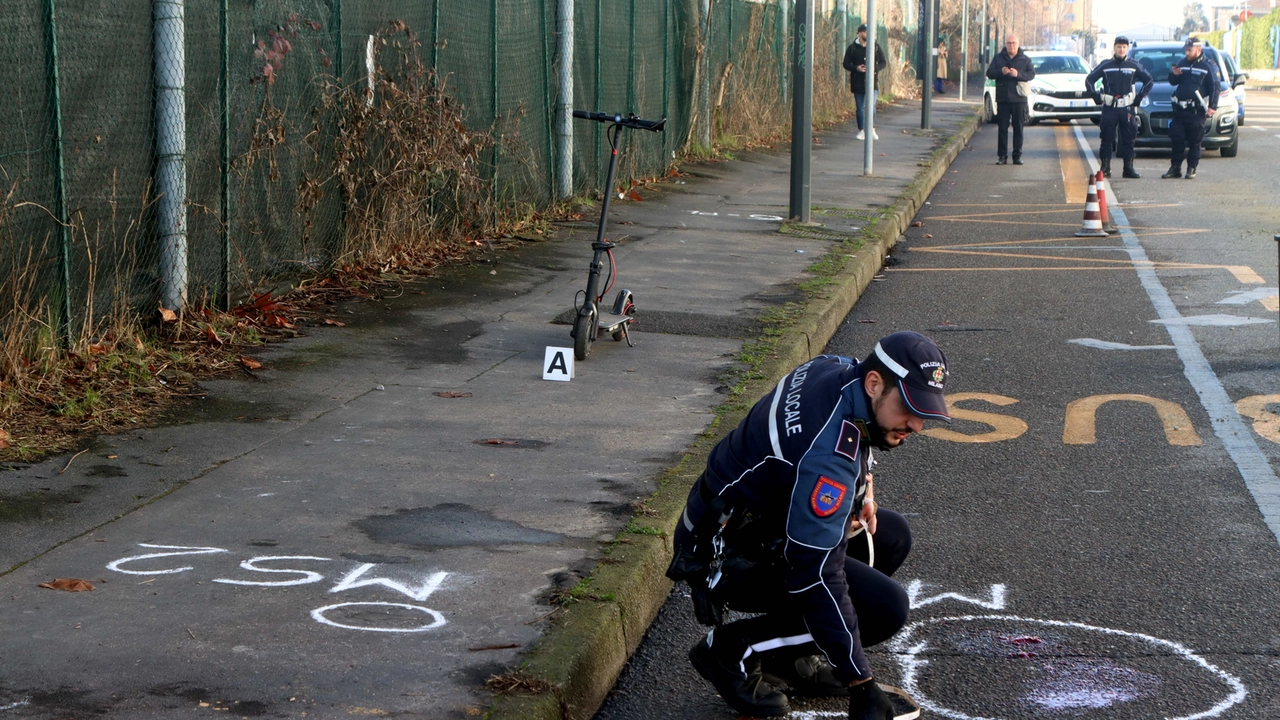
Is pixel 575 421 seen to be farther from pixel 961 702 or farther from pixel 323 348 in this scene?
pixel 961 702

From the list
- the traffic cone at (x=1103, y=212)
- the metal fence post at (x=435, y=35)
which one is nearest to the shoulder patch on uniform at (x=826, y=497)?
the metal fence post at (x=435, y=35)

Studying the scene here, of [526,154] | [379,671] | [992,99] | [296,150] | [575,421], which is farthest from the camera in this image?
[992,99]

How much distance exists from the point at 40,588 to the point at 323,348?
12.2ft

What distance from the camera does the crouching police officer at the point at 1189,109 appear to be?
759 inches

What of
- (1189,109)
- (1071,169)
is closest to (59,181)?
(1189,109)

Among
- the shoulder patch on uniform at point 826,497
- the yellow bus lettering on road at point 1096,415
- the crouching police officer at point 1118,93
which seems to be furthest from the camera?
the crouching police officer at point 1118,93

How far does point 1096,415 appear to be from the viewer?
7184 millimetres

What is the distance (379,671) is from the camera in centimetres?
374

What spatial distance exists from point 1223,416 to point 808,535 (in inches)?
173

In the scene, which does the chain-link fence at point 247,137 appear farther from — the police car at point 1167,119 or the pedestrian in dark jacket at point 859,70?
the police car at point 1167,119

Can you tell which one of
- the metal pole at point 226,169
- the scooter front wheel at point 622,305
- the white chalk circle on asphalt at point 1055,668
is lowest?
the white chalk circle on asphalt at point 1055,668

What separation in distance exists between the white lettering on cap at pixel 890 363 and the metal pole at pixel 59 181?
4.84 meters

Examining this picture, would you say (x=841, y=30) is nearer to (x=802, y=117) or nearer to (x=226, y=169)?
(x=802, y=117)

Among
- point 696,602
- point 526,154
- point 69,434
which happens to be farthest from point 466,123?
point 696,602
